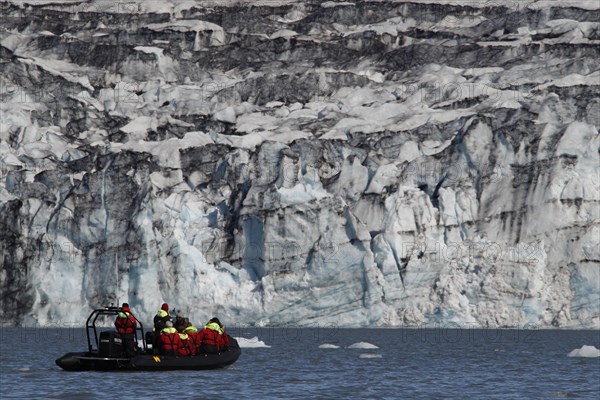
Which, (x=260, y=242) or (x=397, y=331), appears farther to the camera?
(x=397, y=331)

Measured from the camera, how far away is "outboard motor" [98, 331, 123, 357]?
120 ft

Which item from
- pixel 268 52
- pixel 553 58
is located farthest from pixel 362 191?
pixel 268 52

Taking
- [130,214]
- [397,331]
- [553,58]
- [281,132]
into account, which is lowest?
[397,331]

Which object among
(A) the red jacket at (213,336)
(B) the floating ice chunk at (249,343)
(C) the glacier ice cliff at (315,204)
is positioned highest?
(C) the glacier ice cliff at (315,204)

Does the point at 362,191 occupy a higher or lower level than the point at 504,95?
lower

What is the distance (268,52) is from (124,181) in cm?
3281

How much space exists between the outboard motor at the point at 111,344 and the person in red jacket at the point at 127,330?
0.12 m

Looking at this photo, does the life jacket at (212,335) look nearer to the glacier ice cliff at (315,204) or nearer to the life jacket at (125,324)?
the life jacket at (125,324)

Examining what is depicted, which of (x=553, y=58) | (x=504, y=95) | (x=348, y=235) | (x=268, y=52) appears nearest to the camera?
(x=348, y=235)

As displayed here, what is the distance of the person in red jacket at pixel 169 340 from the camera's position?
37500 millimetres

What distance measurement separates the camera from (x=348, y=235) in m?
57.8

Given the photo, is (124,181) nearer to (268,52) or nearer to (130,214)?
(130,214)

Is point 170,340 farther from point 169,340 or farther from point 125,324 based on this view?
point 125,324

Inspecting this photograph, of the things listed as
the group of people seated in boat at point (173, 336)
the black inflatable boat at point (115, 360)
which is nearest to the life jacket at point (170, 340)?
the group of people seated in boat at point (173, 336)
